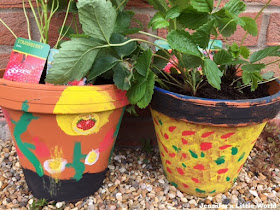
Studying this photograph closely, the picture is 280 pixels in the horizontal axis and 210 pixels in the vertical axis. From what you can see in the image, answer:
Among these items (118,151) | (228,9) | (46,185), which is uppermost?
(228,9)

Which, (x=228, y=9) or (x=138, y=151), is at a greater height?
(x=228, y=9)

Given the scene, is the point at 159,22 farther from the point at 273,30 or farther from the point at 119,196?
the point at 273,30

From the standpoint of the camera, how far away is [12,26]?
3.66 feet

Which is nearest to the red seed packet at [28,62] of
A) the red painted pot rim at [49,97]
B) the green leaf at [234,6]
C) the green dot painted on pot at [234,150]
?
the red painted pot rim at [49,97]

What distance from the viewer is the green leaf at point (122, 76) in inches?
30.0

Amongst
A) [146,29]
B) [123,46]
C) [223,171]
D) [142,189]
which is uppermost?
[123,46]

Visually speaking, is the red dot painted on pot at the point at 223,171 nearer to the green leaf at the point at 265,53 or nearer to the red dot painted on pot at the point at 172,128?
the red dot painted on pot at the point at 172,128

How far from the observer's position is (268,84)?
3.22 feet

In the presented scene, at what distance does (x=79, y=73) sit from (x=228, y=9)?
41 cm

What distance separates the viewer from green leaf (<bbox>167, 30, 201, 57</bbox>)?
698mm

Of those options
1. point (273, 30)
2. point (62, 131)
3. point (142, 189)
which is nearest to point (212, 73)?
point (62, 131)

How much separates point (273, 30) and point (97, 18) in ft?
3.00

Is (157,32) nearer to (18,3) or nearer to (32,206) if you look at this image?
(18,3)

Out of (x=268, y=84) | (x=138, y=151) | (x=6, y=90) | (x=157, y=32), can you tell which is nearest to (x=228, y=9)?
(x=268, y=84)
